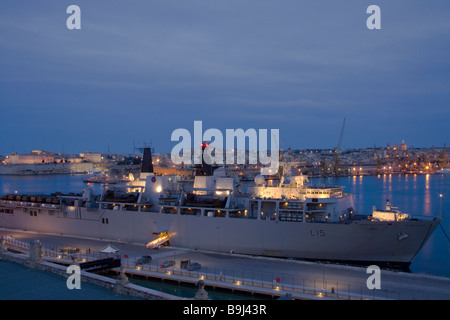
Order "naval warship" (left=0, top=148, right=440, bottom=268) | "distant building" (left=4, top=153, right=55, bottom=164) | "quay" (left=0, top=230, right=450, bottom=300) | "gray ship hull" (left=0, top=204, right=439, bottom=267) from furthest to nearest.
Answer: "distant building" (left=4, top=153, right=55, bottom=164), "naval warship" (left=0, top=148, right=440, bottom=268), "gray ship hull" (left=0, top=204, right=439, bottom=267), "quay" (left=0, top=230, right=450, bottom=300)

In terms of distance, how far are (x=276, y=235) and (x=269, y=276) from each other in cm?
304

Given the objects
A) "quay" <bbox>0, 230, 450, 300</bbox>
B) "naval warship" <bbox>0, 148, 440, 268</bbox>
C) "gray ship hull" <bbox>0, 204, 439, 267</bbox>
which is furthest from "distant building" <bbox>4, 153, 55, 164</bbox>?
"quay" <bbox>0, 230, 450, 300</bbox>

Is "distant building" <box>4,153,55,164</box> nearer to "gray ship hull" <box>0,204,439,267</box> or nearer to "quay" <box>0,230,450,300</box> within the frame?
"gray ship hull" <box>0,204,439,267</box>

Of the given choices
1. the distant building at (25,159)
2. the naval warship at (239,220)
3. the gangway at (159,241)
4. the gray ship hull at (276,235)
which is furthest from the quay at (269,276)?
the distant building at (25,159)

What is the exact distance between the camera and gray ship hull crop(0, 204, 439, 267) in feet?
52.5

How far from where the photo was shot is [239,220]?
17734 mm

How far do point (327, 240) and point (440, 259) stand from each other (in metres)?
8.48

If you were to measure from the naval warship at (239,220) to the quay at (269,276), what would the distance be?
0.98 meters

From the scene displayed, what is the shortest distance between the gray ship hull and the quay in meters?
0.77

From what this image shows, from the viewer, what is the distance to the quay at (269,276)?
1235 centimetres

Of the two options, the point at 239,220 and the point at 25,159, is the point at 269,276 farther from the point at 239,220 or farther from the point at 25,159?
the point at 25,159

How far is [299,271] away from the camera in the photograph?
14.7 m

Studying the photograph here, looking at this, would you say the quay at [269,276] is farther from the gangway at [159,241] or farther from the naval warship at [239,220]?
the naval warship at [239,220]
